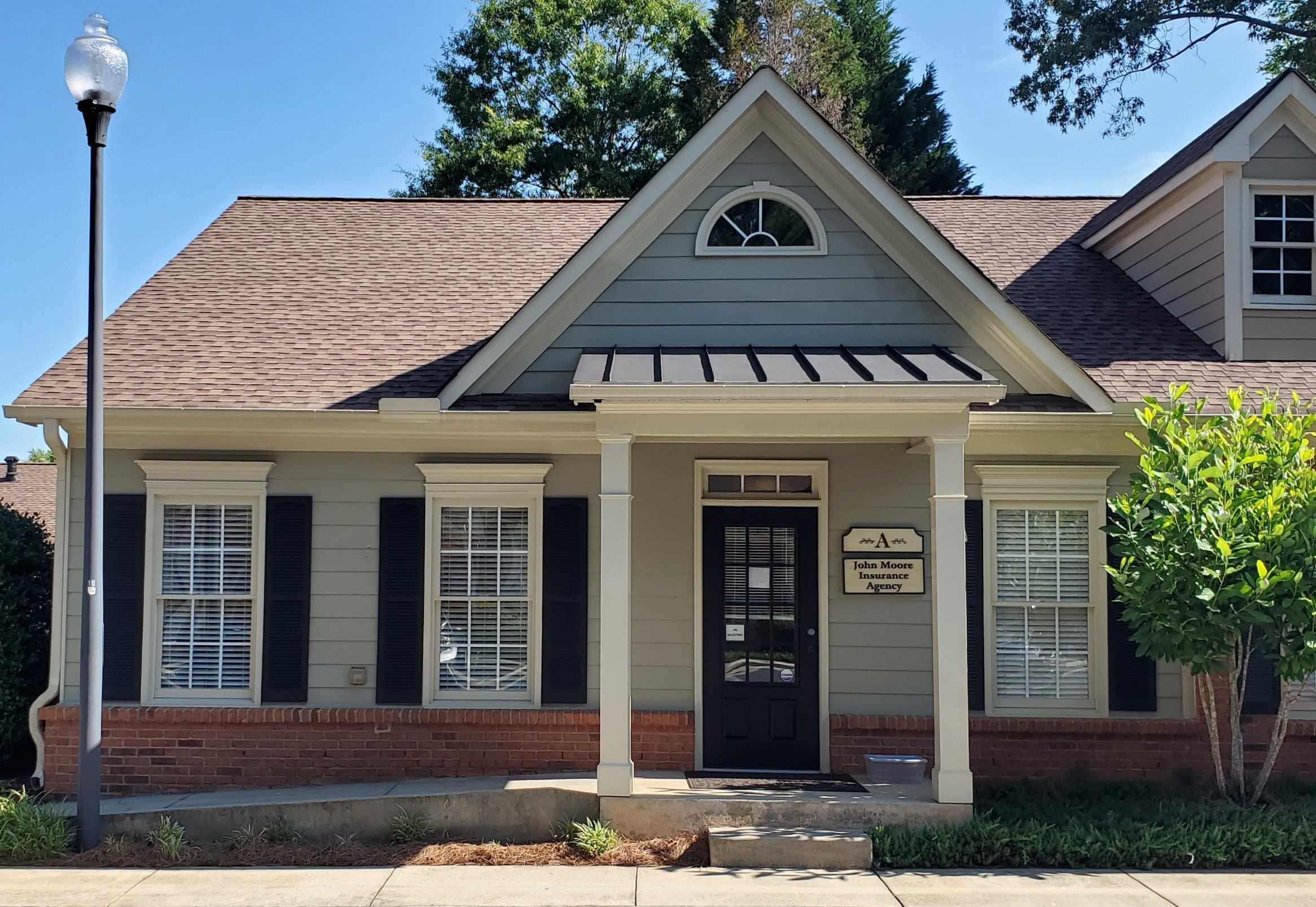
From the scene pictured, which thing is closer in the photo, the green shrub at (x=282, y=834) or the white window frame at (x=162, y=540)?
the green shrub at (x=282, y=834)

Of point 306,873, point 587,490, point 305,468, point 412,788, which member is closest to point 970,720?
point 587,490

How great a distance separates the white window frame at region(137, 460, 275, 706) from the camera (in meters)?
8.91

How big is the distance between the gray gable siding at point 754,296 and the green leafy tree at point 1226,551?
7.49 ft

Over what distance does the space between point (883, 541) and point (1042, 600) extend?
1.46m

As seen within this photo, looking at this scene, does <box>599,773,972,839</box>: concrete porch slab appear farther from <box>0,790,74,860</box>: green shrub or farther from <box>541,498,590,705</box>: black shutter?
<box>0,790,74,860</box>: green shrub

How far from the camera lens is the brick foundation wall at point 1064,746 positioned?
28.6 feet

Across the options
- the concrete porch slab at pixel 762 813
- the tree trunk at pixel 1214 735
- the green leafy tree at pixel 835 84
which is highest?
the green leafy tree at pixel 835 84

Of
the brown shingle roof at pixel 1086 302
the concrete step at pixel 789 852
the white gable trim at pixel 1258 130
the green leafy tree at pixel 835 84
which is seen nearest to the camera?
the concrete step at pixel 789 852

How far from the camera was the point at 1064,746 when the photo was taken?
877 centimetres

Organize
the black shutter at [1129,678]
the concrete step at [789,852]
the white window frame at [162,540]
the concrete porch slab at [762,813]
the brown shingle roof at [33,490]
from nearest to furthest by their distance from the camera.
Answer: the concrete step at [789,852] → the concrete porch slab at [762,813] → the black shutter at [1129,678] → the white window frame at [162,540] → the brown shingle roof at [33,490]

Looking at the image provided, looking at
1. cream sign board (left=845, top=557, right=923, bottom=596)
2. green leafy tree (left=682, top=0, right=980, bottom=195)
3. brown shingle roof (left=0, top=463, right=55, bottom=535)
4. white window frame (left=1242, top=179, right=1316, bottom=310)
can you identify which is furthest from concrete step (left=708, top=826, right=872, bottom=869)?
green leafy tree (left=682, top=0, right=980, bottom=195)

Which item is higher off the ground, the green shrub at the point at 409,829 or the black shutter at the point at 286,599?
the black shutter at the point at 286,599

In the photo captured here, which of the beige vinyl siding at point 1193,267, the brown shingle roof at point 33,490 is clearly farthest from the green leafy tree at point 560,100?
the beige vinyl siding at point 1193,267

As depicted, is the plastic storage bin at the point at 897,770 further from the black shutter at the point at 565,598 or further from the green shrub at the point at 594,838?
the black shutter at the point at 565,598
